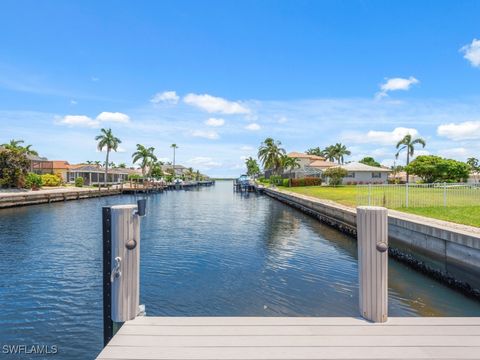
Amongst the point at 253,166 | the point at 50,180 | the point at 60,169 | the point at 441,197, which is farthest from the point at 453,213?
the point at 253,166

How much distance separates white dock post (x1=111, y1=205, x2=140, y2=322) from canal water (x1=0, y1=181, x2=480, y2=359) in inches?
113

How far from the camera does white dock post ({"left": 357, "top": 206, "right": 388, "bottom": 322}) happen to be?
12.3ft

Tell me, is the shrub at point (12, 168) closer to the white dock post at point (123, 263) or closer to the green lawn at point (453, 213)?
the green lawn at point (453, 213)

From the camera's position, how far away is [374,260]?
3777 millimetres

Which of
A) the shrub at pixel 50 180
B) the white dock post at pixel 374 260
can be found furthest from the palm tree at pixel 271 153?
the white dock post at pixel 374 260

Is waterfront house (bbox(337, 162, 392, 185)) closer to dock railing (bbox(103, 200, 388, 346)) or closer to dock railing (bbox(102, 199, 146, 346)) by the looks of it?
dock railing (bbox(103, 200, 388, 346))

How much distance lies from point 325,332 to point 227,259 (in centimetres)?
937

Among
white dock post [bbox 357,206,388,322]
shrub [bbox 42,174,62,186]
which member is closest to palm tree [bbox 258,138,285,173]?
shrub [bbox 42,174,62,186]

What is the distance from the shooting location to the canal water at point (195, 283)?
7242 mm

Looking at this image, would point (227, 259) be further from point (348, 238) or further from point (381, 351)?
point (381, 351)

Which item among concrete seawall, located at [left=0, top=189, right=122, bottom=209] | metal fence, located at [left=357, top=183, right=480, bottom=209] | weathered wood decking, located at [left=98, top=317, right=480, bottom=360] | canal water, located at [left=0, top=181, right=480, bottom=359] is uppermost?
metal fence, located at [left=357, top=183, right=480, bottom=209]

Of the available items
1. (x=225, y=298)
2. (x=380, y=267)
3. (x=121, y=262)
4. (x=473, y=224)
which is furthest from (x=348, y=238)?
(x=121, y=262)

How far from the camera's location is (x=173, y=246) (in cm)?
1528

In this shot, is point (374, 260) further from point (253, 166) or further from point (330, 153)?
point (253, 166)
